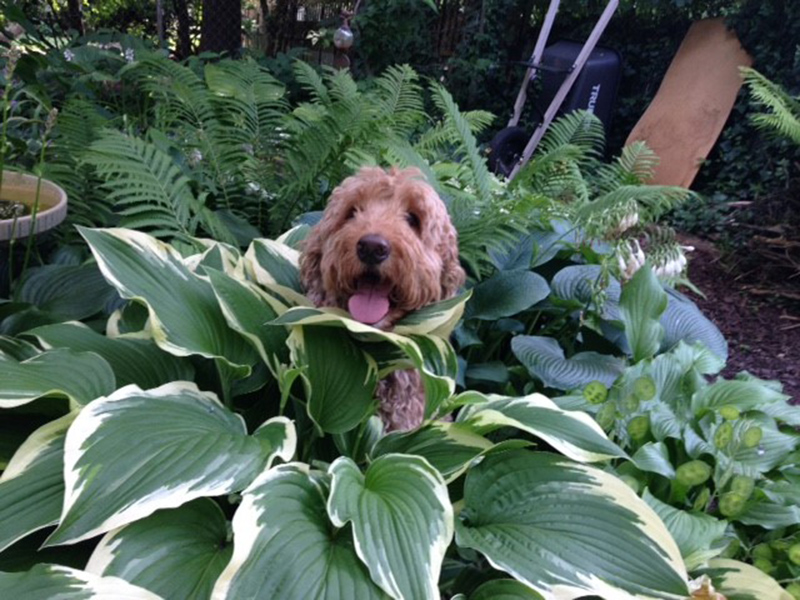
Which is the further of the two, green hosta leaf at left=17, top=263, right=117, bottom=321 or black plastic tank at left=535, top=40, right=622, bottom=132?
black plastic tank at left=535, top=40, right=622, bottom=132

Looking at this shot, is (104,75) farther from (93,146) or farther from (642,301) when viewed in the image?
(642,301)

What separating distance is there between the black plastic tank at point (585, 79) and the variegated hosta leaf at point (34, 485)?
699cm

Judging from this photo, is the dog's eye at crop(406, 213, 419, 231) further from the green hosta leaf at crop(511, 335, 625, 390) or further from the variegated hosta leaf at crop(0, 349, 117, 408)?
the variegated hosta leaf at crop(0, 349, 117, 408)

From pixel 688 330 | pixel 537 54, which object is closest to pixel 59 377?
pixel 688 330

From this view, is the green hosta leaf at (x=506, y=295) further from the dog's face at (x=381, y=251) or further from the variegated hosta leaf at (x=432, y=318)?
the variegated hosta leaf at (x=432, y=318)

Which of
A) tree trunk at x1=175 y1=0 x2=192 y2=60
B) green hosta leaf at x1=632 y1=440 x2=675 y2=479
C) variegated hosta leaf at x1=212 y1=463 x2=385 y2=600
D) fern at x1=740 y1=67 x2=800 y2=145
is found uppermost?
fern at x1=740 y1=67 x2=800 y2=145

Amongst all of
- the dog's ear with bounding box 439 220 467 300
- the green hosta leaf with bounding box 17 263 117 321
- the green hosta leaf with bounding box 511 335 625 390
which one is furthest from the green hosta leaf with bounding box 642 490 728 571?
the green hosta leaf with bounding box 17 263 117 321

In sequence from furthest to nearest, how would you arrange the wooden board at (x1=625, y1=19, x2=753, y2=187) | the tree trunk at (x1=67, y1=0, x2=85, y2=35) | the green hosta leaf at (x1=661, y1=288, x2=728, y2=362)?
1. the tree trunk at (x1=67, y1=0, x2=85, y2=35)
2. the wooden board at (x1=625, y1=19, x2=753, y2=187)
3. the green hosta leaf at (x1=661, y1=288, x2=728, y2=362)

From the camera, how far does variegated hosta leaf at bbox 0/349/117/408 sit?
1314 mm

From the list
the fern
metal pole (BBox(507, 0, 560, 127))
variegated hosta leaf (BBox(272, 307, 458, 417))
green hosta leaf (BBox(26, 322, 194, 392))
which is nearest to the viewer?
variegated hosta leaf (BBox(272, 307, 458, 417))

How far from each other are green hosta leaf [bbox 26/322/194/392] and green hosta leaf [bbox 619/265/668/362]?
148 cm

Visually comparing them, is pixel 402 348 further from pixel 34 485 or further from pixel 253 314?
pixel 34 485

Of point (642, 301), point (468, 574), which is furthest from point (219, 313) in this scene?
point (642, 301)

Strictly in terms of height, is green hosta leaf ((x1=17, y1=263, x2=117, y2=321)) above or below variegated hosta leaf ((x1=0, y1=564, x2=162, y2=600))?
below
